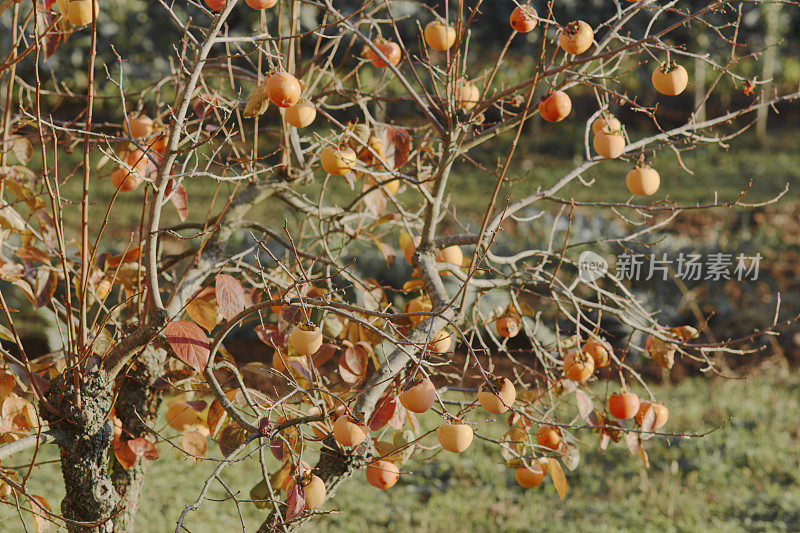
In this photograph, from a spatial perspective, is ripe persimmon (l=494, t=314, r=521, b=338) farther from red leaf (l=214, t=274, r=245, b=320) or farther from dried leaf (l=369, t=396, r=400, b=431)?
red leaf (l=214, t=274, r=245, b=320)

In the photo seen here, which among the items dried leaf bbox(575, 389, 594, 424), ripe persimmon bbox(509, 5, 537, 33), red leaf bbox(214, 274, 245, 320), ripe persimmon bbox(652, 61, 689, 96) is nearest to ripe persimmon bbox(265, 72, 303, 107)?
red leaf bbox(214, 274, 245, 320)

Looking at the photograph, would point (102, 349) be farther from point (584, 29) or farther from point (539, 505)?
point (539, 505)

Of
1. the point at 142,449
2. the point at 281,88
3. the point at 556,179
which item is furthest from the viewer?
the point at 556,179

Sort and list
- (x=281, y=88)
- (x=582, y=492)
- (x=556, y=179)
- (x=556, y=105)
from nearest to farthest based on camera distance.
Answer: (x=281, y=88) < (x=556, y=105) < (x=582, y=492) < (x=556, y=179)

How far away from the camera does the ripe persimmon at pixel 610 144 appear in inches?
50.1

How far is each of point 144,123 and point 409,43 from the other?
8402 mm

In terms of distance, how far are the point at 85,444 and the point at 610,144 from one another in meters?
1.09

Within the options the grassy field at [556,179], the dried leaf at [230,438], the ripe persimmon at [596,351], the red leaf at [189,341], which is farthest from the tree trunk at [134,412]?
the grassy field at [556,179]

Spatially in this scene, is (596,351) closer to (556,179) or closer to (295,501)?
(295,501)

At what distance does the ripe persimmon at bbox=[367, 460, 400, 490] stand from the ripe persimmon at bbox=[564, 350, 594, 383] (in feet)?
1.34

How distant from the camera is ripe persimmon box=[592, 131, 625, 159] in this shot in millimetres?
1271

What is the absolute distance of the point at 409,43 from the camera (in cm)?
931

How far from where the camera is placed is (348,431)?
104 cm

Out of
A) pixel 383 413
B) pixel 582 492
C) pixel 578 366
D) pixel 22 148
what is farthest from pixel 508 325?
pixel 582 492
